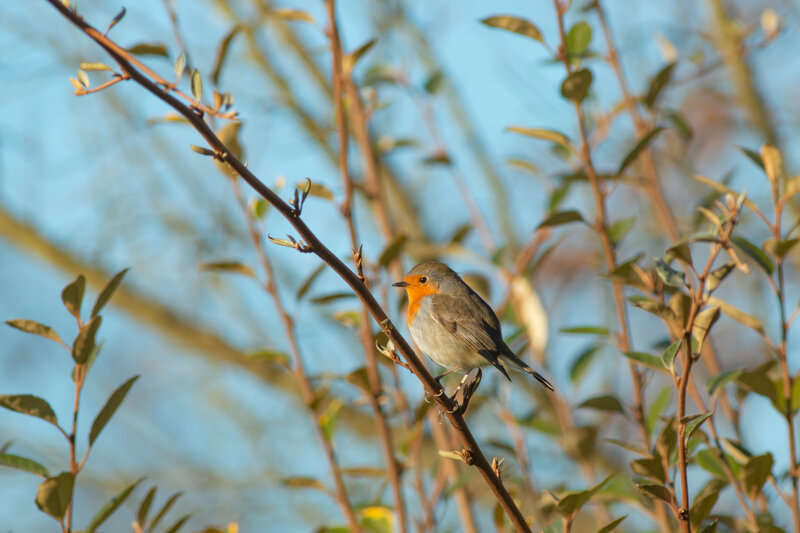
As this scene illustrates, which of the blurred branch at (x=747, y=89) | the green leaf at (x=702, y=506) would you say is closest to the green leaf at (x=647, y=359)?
the green leaf at (x=702, y=506)

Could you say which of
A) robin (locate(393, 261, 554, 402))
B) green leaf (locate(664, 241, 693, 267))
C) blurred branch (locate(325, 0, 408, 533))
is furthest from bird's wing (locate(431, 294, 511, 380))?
green leaf (locate(664, 241, 693, 267))

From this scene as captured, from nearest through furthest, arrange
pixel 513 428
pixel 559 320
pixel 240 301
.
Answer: pixel 513 428, pixel 559 320, pixel 240 301

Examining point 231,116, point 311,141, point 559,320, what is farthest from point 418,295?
point 559,320

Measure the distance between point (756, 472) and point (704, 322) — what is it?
0.42 meters

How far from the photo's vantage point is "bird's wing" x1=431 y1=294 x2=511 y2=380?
103 inches

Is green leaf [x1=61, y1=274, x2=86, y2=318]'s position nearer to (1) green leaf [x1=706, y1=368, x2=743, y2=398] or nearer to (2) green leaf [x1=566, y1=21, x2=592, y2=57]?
(1) green leaf [x1=706, y1=368, x2=743, y2=398]

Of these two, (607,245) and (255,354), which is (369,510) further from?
(607,245)

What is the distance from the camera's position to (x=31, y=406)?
1526 mm

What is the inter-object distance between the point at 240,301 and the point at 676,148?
3.88 meters

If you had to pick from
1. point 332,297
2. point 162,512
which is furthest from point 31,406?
point 332,297

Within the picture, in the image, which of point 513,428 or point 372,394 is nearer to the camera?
point 372,394

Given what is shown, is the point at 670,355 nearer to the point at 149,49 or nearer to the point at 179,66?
the point at 179,66

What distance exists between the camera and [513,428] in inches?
102

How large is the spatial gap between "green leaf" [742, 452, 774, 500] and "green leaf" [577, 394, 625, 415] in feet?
1.27
